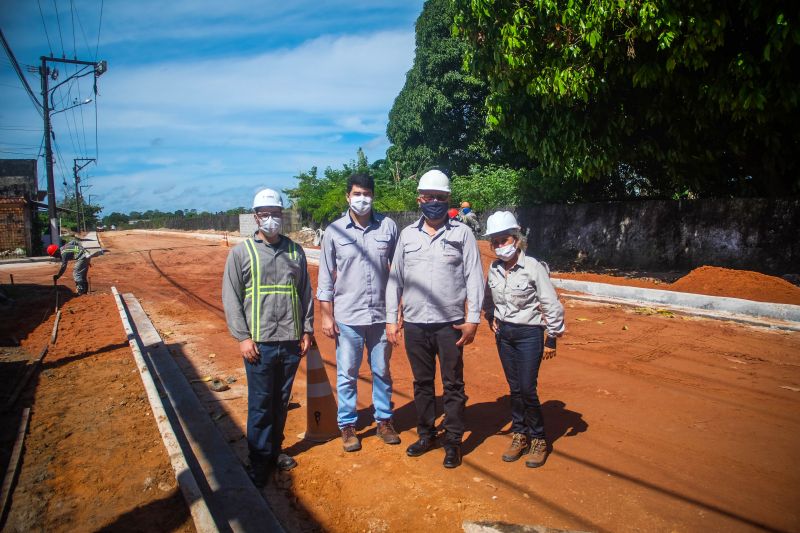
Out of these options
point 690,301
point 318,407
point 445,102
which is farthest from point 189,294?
point 445,102

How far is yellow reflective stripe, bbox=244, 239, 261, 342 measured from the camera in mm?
3969

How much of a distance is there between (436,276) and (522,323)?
2.36 feet

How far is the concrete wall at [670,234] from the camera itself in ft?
38.3

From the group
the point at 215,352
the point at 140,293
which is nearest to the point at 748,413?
the point at 215,352

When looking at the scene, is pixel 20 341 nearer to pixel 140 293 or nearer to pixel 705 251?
pixel 140 293

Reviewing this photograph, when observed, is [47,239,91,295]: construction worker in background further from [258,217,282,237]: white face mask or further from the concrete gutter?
the concrete gutter

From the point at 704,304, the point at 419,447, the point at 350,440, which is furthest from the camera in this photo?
the point at 704,304

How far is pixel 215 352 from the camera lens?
8148 millimetres

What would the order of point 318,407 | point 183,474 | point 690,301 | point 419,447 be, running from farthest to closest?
point 690,301
point 318,407
point 419,447
point 183,474

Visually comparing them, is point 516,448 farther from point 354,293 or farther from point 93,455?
point 93,455

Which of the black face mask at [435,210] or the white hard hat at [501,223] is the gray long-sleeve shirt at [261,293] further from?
Answer: the white hard hat at [501,223]

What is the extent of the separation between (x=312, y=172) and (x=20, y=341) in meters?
25.8

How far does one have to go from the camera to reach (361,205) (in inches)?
167

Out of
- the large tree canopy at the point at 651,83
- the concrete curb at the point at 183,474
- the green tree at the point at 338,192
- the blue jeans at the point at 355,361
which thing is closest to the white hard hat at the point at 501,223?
the blue jeans at the point at 355,361
